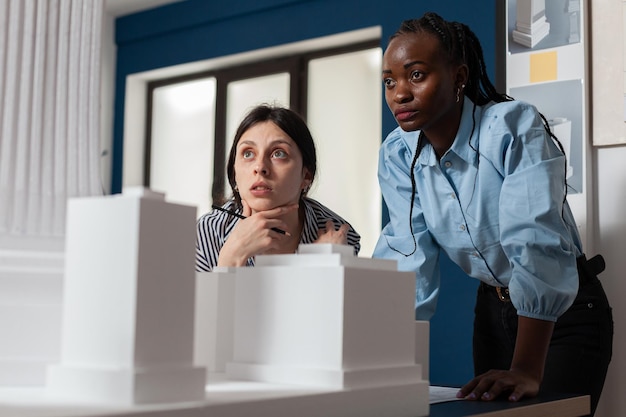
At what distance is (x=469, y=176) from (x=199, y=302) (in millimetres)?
700

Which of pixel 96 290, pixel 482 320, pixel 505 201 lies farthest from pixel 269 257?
pixel 482 320

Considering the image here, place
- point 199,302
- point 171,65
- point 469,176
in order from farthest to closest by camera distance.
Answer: point 171,65, point 469,176, point 199,302

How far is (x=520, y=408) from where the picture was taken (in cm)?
100

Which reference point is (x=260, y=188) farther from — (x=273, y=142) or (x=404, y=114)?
(x=404, y=114)

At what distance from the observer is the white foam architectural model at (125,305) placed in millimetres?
670

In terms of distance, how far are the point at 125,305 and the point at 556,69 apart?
232 cm

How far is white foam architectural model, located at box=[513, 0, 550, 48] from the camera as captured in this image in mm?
2807

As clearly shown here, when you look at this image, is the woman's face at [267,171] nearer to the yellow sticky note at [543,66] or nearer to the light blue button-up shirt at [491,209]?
the light blue button-up shirt at [491,209]

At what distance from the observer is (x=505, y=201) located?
134 centimetres

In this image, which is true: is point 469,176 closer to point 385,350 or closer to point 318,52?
point 385,350

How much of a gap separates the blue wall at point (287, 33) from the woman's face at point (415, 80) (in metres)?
1.74

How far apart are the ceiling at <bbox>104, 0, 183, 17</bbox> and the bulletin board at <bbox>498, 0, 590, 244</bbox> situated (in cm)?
244

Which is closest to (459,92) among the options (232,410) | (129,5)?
(232,410)

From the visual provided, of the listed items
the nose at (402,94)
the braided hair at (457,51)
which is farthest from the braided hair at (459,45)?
the nose at (402,94)
